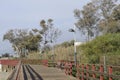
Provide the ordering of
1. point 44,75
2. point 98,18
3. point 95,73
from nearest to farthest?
point 95,73 → point 44,75 → point 98,18

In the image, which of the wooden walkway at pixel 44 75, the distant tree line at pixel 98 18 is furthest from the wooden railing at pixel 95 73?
the distant tree line at pixel 98 18

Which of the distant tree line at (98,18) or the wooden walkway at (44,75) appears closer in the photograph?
the wooden walkway at (44,75)

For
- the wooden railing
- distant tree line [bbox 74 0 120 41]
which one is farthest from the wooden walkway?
distant tree line [bbox 74 0 120 41]

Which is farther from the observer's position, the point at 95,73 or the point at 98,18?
the point at 98,18

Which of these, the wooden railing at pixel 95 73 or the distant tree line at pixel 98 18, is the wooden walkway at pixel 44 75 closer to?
the wooden railing at pixel 95 73

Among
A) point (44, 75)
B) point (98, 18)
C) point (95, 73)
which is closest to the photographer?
point (95, 73)

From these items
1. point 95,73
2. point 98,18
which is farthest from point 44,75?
point 98,18

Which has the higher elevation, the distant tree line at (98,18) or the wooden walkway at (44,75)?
the distant tree line at (98,18)

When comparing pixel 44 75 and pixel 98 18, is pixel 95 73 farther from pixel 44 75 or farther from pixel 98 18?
pixel 98 18

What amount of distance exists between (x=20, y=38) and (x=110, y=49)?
94.0m

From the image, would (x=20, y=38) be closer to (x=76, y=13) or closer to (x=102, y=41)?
(x=76, y=13)

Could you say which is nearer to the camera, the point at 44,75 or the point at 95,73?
the point at 95,73

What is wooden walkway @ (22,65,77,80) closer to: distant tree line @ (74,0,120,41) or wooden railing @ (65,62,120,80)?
wooden railing @ (65,62,120,80)

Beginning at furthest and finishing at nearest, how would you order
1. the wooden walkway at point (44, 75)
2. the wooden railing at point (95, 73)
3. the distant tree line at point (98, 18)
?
the distant tree line at point (98, 18) → the wooden walkway at point (44, 75) → the wooden railing at point (95, 73)
